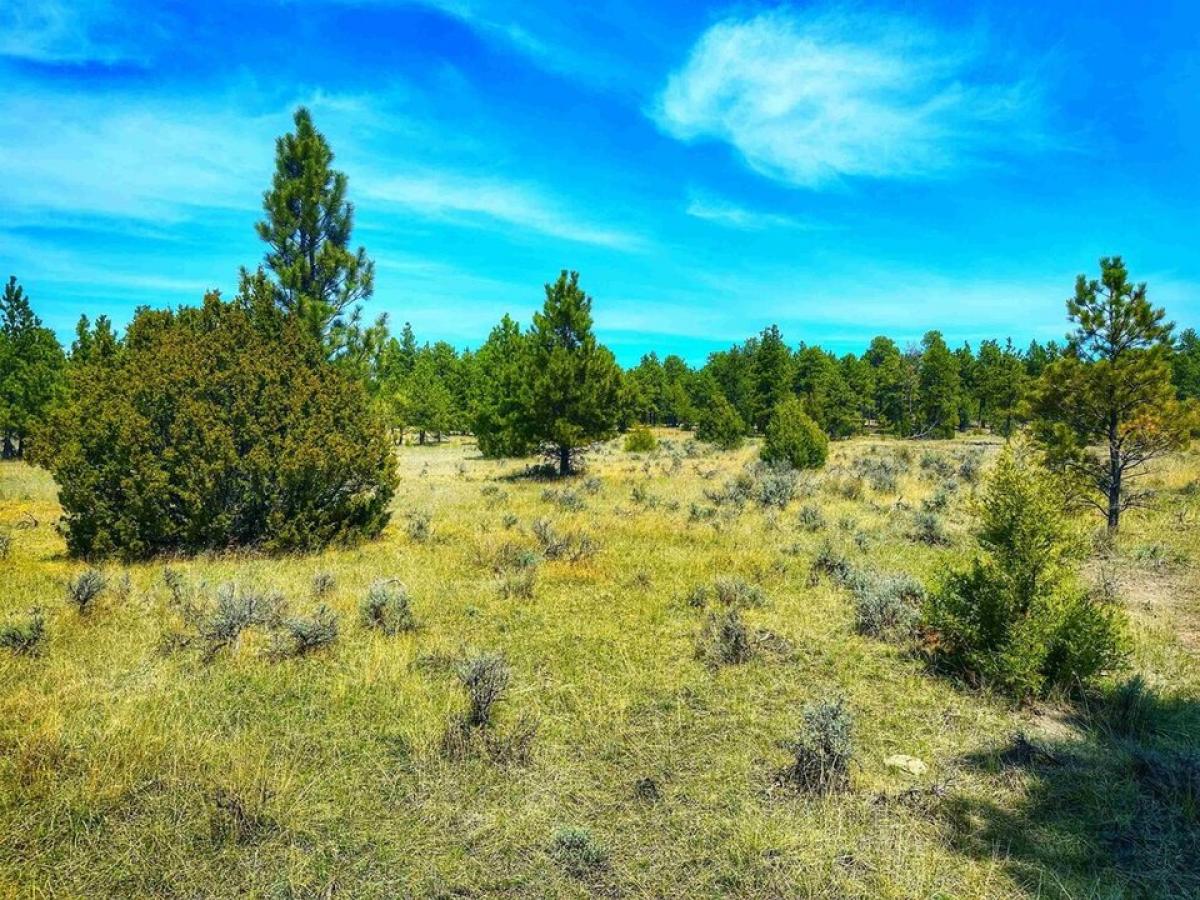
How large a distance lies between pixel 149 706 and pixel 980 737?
7.60 meters

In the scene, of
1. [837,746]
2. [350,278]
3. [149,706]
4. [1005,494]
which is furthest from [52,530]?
[1005,494]

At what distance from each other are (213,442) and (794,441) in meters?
22.4

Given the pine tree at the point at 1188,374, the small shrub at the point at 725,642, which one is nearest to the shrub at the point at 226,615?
the small shrub at the point at 725,642

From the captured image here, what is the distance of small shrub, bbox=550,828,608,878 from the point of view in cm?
412

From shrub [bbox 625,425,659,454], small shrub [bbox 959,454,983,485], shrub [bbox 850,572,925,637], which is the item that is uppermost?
shrub [bbox 625,425,659,454]

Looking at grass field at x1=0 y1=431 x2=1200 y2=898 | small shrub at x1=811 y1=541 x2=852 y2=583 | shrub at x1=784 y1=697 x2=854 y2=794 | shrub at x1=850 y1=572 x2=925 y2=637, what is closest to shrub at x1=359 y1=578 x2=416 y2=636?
grass field at x1=0 y1=431 x2=1200 y2=898

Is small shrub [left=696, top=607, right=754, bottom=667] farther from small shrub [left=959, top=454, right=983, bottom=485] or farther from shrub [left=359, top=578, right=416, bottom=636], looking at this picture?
small shrub [left=959, top=454, right=983, bottom=485]

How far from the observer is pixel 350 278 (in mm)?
19625

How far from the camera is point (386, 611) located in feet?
29.1

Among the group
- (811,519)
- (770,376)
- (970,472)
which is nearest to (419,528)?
(811,519)

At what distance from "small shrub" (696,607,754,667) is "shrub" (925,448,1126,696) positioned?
234cm

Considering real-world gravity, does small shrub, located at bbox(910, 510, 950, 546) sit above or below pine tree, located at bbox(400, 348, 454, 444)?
below

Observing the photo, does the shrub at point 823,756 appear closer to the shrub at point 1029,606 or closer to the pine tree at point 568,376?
the shrub at point 1029,606

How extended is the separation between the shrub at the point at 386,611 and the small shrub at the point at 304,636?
2.26 ft
